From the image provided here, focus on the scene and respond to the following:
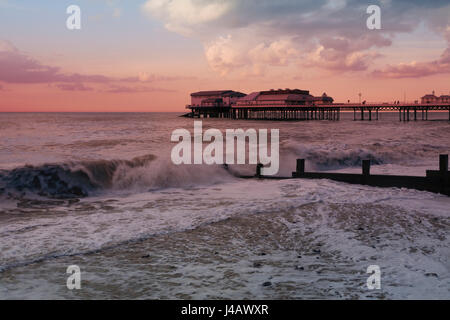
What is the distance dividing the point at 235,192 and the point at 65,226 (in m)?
5.41

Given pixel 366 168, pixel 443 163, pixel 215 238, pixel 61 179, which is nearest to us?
pixel 215 238

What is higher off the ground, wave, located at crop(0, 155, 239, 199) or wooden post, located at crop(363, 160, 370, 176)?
wooden post, located at crop(363, 160, 370, 176)

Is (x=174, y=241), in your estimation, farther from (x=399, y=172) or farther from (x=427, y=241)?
(x=399, y=172)

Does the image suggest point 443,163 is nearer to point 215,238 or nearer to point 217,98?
point 215,238

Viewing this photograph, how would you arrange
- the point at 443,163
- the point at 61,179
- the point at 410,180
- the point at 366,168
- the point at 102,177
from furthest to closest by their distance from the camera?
the point at 102,177
the point at 61,179
the point at 366,168
the point at 410,180
the point at 443,163

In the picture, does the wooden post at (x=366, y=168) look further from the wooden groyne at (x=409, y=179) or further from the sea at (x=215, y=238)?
the sea at (x=215, y=238)

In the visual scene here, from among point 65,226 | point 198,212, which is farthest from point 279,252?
point 65,226

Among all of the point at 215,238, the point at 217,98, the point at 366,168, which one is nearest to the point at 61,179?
the point at 215,238

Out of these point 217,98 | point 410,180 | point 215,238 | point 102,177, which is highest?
point 217,98

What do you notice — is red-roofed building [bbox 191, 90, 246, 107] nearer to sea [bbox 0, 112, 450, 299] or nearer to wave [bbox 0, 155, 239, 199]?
wave [bbox 0, 155, 239, 199]

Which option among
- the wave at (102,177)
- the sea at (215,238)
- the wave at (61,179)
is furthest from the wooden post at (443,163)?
the wave at (61,179)

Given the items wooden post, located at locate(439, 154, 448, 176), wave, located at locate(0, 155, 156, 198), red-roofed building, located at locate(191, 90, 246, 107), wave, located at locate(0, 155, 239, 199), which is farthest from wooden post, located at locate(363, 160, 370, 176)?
red-roofed building, located at locate(191, 90, 246, 107)

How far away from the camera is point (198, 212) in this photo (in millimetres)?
9156

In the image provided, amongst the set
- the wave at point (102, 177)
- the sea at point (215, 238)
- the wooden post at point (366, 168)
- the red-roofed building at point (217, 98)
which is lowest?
the sea at point (215, 238)
